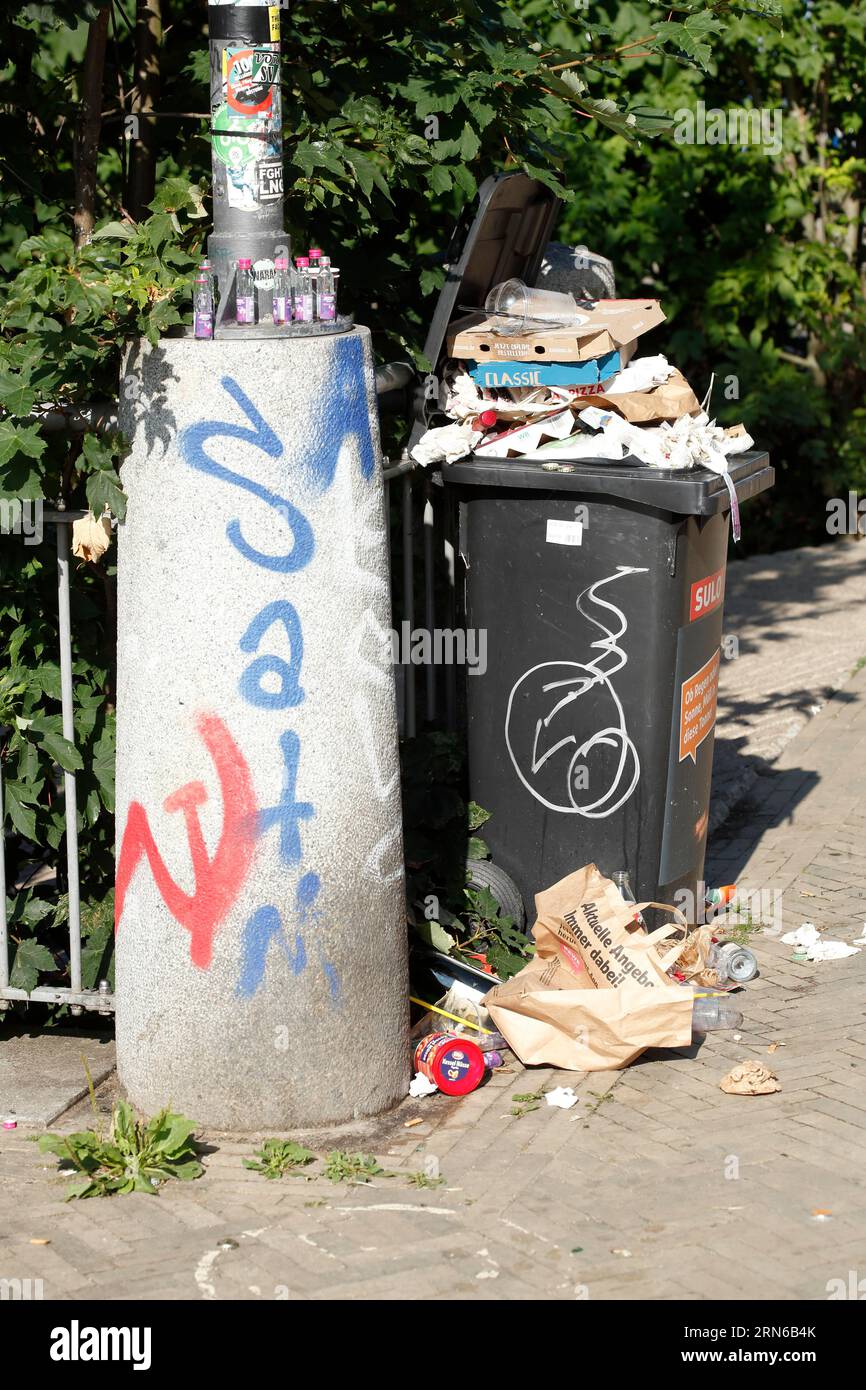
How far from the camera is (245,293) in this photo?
3920 millimetres

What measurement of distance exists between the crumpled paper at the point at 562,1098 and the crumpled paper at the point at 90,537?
6.02ft

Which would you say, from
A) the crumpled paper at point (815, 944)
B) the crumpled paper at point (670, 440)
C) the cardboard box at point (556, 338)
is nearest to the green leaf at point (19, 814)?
the cardboard box at point (556, 338)

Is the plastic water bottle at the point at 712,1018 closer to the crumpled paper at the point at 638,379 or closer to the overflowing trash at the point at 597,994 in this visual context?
the overflowing trash at the point at 597,994

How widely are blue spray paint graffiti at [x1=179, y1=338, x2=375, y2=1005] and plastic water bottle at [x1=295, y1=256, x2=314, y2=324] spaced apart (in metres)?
0.11

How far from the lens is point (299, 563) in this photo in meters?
3.96

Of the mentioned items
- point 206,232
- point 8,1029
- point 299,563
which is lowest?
point 8,1029

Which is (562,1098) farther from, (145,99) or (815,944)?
(145,99)

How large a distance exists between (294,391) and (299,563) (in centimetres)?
40

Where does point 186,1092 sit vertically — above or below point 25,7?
below

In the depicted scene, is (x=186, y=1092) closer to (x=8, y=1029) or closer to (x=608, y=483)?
(x=8, y=1029)

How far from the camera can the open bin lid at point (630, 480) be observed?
15.0 ft

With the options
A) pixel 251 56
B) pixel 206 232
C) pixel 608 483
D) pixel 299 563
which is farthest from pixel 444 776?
pixel 251 56

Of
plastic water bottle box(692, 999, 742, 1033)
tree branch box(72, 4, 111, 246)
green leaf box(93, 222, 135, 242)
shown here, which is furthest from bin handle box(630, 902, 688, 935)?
tree branch box(72, 4, 111, 246)

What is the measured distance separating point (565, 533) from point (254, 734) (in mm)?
1296
